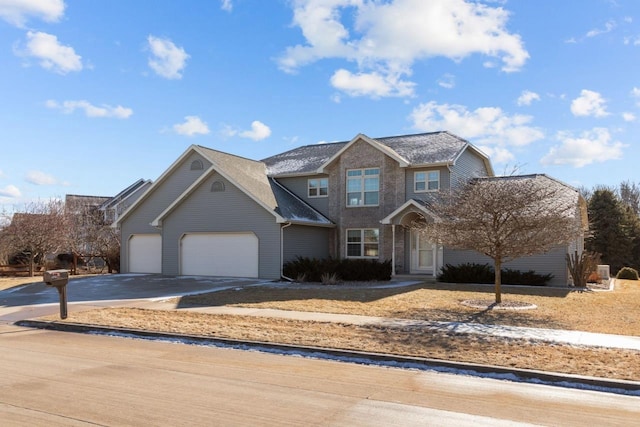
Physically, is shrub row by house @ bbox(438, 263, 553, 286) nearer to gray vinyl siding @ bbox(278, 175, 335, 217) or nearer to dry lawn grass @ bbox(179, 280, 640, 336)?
dry lawn grass @ bbox(179, 280, 640, 336)

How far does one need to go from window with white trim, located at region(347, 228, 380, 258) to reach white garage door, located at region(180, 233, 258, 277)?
545 cm

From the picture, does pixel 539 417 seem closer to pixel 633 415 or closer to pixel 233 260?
pixel 633 415

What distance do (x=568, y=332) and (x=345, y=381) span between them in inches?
240

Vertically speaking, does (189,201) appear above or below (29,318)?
above

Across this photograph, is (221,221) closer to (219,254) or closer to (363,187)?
(219,254)

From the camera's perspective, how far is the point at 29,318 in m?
13.3

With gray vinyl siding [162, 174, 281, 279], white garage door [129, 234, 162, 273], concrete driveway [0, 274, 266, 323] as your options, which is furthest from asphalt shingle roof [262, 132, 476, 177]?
concrete driveway [0, 274, 266, 323]

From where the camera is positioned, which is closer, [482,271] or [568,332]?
[568,332]

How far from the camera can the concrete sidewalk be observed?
10.1 m

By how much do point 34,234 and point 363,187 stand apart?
1824 cm

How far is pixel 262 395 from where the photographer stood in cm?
680

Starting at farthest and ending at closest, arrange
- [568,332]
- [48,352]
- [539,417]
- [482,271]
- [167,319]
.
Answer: [482,271] < [167,319] < [568,332] < [48,352] < [539,417]

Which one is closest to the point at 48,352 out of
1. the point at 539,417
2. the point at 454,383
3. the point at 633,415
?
the point at 454,383

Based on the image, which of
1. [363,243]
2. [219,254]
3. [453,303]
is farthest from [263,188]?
[453,303]
